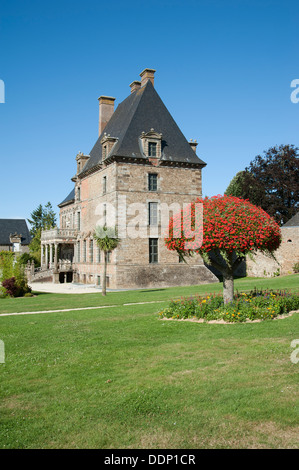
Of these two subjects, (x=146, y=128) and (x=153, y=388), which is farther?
(x=146, y=128)

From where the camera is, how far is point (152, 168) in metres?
32.1

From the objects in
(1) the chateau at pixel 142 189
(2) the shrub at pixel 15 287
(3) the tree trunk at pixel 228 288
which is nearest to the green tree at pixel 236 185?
(1) the chateau at pixel 142 189

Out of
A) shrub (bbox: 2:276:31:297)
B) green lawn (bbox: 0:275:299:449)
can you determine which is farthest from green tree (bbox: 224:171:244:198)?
green lawn (bbox: 0:275:299:449)

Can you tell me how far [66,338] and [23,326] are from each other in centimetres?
277

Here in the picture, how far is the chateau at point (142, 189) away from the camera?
31.0 metres

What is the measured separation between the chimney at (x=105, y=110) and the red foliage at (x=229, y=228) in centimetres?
2914

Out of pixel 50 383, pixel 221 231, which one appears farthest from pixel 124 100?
pixel 50 383

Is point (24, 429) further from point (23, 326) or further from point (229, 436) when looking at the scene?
point (23, 326)

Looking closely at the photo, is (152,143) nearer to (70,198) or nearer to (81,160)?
(81,160)

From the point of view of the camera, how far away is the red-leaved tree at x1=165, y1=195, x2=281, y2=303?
1211cm

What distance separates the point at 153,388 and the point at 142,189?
25.9 meters

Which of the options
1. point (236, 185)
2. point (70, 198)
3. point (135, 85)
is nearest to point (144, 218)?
point (135, 85)

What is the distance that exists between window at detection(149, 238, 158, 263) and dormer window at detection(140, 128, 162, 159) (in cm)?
665

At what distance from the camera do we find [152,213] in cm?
3225
